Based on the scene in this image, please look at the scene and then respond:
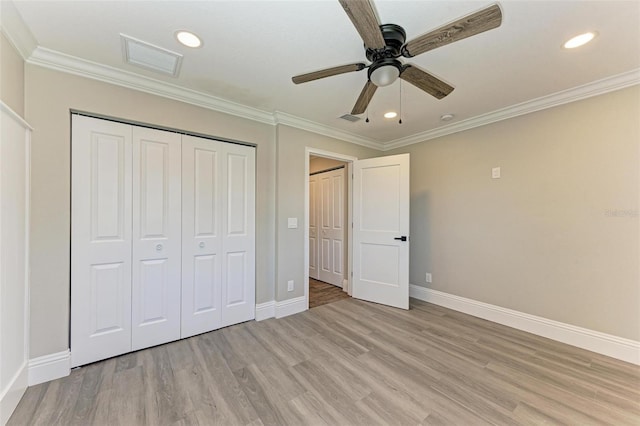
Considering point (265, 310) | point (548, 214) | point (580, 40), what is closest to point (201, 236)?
point (265, 310)

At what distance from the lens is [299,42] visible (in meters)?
1.81

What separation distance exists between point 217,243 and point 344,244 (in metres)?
2.20

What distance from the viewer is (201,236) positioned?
266cm

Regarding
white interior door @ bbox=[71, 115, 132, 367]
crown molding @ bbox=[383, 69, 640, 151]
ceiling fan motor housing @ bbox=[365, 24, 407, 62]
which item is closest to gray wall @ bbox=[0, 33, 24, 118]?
white interior door @ bbox=[71, 115, 132, 367]

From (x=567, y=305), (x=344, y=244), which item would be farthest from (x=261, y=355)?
(x=567, y=305)

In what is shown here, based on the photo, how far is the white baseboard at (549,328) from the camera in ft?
7.27

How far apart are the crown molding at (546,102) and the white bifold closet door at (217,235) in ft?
8.79

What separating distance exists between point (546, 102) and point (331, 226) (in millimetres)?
3254

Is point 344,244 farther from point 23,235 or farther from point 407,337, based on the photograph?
point 23,235

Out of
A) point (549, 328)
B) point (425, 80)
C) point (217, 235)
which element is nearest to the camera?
point (425, 80)

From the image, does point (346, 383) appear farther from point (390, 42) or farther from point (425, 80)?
point (390, 42)

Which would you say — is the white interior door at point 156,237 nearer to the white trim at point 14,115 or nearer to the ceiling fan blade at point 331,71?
the white trim at point 14,115

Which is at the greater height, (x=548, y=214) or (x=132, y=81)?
(x=132, y=81)

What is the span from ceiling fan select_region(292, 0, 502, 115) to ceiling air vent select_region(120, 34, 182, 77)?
1.09 meters
